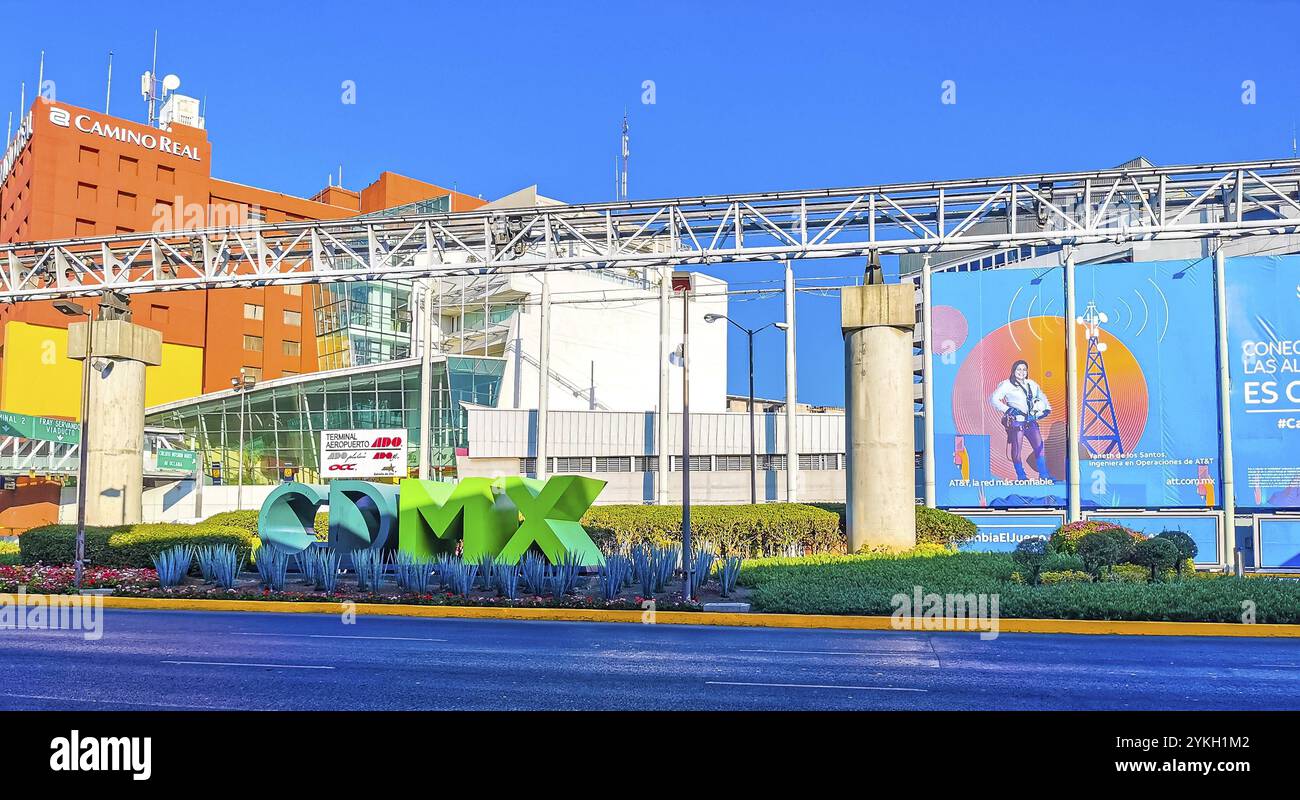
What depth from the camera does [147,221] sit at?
76.7m

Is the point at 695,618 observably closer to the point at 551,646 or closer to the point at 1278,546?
the point at 551,646

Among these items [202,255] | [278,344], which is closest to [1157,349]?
[202,255]

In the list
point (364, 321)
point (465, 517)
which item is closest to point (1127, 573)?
point (465, 517)

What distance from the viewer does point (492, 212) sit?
2811 cm

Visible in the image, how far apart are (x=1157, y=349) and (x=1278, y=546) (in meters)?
8.36

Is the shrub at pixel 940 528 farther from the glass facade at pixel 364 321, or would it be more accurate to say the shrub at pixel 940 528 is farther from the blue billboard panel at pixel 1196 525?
the glass facade at pixel 364 321

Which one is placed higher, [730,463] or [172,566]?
[730,463]

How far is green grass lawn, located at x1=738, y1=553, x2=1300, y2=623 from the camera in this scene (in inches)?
741

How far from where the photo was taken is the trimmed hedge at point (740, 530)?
97.3 ft

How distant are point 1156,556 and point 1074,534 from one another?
146 inches

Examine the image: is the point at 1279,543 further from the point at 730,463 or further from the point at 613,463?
the point at 613,463

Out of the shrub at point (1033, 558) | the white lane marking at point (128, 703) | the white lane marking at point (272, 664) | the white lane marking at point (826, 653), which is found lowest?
the white lane marking at point (826, 653)
